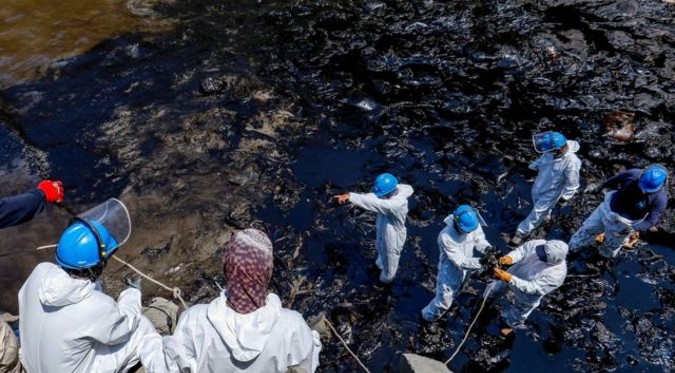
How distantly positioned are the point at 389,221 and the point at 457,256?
3.69 feet

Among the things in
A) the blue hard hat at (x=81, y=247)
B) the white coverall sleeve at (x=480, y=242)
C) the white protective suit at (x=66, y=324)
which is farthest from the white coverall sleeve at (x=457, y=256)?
the blue hard hat at (x=81, y=247)

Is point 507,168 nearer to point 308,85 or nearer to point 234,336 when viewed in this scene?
point 308,85

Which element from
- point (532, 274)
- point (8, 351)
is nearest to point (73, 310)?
point (8, 351)

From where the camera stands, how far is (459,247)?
624 cm

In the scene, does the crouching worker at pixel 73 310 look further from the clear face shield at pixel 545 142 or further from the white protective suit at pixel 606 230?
the white protective suit at pixel 606 230

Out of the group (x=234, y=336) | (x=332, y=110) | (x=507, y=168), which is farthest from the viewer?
(x=332, y=110)

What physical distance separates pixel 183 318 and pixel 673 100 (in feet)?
39.3

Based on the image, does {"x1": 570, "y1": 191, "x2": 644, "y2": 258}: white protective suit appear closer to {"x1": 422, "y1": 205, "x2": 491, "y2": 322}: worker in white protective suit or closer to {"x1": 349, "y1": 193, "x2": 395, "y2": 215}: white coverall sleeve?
{"x1": 422, "y1": 205, "x2": 491, "y2": 322}: worker in white protective suit

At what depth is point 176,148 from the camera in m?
9.95

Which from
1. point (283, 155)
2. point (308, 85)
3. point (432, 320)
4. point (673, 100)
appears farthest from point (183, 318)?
point (673, 100)

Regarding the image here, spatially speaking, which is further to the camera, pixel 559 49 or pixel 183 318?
pixel 559 49

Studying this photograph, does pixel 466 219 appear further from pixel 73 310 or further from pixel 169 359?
pixel 73 310

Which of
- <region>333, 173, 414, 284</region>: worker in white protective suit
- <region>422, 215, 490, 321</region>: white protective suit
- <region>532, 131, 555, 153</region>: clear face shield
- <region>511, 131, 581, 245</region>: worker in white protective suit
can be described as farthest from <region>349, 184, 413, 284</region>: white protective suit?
<region>511, 131, 581, 245</region>: worker in white protective suit

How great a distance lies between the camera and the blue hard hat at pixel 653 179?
21.6ft
